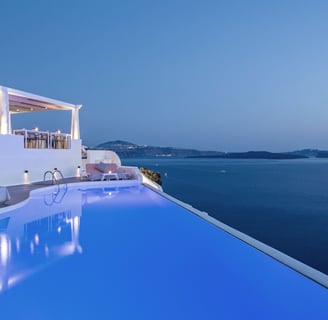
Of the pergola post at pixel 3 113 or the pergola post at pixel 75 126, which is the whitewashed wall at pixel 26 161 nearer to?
the pergola post at pixel 3 113

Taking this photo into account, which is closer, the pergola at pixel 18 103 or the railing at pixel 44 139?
the pergola at pixel 18 103

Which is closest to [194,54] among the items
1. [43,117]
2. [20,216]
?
[20,216]

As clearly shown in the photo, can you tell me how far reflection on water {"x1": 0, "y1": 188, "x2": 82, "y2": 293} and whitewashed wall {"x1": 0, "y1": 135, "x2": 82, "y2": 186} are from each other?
9.41 feet

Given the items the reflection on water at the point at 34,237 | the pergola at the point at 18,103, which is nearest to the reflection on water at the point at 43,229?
the reflection on water at the point at 34,237

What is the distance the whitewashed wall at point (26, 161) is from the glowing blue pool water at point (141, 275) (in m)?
4.38

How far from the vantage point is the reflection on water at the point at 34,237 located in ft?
11.2

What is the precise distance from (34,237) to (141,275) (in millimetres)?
2297

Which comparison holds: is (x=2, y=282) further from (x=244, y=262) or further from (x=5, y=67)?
(x=5, y=67)

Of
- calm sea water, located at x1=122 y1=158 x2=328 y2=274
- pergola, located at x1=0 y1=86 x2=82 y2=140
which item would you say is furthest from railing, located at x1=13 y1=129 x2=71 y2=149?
calm sea water, located at x1=122 y1=158 x2=328 y2=274

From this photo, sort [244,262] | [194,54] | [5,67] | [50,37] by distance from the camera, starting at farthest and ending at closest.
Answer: [5,67] → [194,54] → [50,37] → [244,262]

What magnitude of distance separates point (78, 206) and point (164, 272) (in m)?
4.42

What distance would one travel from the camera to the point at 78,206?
723 centimetres

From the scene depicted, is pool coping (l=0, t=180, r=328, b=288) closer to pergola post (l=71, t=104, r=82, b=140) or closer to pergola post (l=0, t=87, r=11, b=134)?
pergola post (l=0, t=87, r=11, b=134)

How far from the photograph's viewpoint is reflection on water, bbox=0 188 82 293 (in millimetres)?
3425
